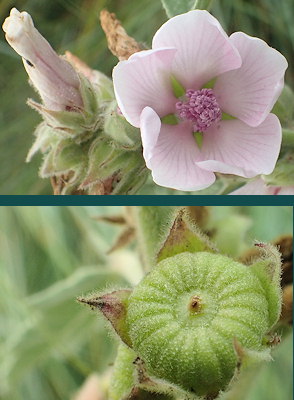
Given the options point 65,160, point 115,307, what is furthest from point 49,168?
point 115,307

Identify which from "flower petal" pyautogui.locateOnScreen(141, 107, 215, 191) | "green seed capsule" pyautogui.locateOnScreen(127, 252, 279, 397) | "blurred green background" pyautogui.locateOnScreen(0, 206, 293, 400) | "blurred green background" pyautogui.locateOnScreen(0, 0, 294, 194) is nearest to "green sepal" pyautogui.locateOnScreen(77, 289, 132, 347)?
"green seed capsule" pyautogui.locateOnScreen(127, 252, 279, 397)

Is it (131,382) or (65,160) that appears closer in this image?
(131,382)

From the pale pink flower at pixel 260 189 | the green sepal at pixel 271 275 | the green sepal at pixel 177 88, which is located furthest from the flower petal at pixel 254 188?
the green sepal at pixel 271 275

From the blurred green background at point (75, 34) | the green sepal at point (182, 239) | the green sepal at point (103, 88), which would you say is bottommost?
the blurred green background at point (75, 34)

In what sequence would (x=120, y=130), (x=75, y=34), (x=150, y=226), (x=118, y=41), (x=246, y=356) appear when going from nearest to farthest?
→ (x=246, y=356), (x=150, y=226), (x=120, y=130), (x=118, y=41), (x=75, y=34)

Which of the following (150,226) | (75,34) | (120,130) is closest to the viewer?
(150,226)

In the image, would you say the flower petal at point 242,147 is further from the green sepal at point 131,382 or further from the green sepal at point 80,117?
the green sepal at point 131,382

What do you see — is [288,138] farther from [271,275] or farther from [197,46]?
[271,275]

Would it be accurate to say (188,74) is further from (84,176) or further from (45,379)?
(45,379)
